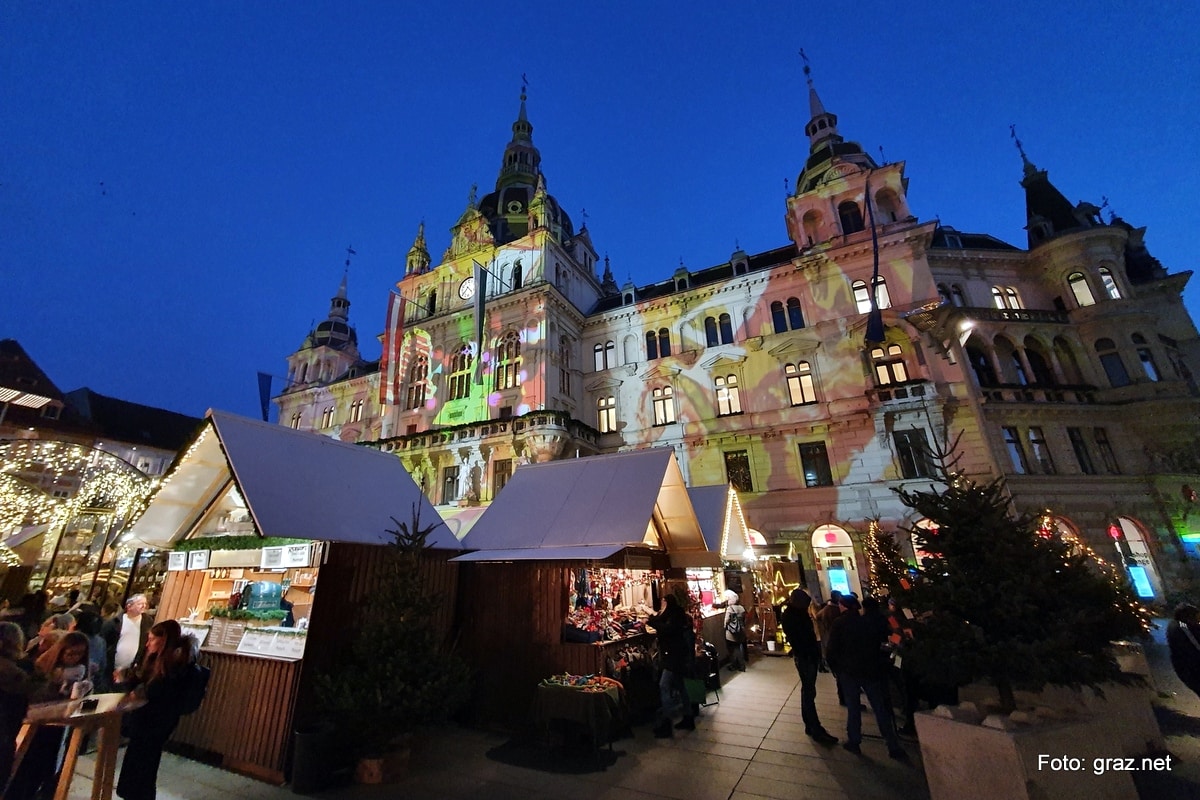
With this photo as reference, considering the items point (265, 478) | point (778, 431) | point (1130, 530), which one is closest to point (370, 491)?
point (265, 478)

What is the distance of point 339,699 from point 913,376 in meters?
24.6

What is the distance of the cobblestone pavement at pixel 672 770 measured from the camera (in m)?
5.44

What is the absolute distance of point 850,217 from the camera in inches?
1020

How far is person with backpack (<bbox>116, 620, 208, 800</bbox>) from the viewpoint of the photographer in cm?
457

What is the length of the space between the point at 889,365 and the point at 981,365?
5385mm

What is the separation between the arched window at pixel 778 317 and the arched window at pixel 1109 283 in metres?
14.8

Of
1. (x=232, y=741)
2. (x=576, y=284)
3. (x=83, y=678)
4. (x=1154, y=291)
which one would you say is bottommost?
(x=232, y=741)

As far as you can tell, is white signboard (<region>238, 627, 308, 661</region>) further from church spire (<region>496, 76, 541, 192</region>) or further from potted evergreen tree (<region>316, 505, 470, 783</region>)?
church spire (<region>496, 76, 541, 192</region>)

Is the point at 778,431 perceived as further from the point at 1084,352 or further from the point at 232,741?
the point at 232,741

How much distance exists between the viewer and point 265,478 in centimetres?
719

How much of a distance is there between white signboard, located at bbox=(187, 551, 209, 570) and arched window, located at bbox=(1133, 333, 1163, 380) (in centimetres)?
3417

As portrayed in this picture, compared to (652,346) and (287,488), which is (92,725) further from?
(652,346)

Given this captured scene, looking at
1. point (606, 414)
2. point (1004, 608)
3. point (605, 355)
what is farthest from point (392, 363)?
point (1004, 608)

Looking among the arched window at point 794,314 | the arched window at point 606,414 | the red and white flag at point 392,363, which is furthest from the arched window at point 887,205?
the red and white flag at point 392,363
